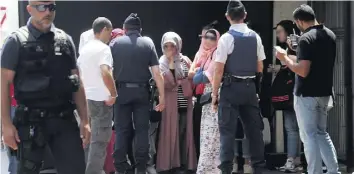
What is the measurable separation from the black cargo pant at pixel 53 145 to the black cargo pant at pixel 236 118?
1.92 m

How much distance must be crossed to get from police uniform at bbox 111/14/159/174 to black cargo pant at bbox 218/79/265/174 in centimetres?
93

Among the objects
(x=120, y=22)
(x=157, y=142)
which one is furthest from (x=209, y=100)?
(x=120, y=22)

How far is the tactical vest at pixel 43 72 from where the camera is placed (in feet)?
14.6

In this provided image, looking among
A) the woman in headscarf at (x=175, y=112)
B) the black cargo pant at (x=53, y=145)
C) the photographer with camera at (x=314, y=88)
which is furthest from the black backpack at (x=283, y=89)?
the black cargo pant at (x=53, y=145)

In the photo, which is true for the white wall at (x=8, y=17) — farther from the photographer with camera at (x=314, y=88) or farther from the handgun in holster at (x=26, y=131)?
the photographer with camera at (x=314, y=88)

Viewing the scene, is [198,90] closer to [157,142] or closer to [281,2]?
[157,142]

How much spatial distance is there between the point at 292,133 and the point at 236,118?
1.70 metres

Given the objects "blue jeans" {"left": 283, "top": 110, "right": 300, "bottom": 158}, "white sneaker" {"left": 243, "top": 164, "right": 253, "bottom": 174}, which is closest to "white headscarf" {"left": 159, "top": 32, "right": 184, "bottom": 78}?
"white sneaker" {"left": 243, "top": 164, "right": 253, "bottom": 174}

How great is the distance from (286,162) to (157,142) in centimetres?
173

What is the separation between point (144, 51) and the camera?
21.5 feet

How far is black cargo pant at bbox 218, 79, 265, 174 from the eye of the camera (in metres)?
6.03

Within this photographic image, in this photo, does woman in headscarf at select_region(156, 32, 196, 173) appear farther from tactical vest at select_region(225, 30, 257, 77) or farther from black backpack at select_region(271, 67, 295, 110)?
tactical vest at select_region(225, 30, 257, 77)

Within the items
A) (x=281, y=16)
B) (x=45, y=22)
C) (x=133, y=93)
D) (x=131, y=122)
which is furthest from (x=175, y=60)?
(x=45, y=22)

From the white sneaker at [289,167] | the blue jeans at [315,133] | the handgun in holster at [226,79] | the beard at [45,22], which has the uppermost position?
the beard at [45,22]
